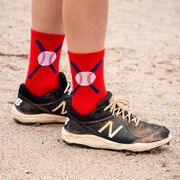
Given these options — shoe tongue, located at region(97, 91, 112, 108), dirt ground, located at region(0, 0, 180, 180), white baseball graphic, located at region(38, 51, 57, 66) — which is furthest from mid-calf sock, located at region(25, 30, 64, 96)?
shoe tongue, located at region(97, 91, 112, 108)

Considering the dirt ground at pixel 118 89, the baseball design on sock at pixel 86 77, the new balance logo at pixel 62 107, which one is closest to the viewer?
the dirt ground at pixel 118 89

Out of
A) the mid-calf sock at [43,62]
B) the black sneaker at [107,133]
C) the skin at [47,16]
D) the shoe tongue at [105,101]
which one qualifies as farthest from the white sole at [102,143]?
the skin at [47,16]

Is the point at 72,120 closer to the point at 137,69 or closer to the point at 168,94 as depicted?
the point at 168,94

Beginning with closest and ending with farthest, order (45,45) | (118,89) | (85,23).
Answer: (85,23) → (45,45) → (118,89)

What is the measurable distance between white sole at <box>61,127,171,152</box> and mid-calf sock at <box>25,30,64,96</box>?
0.25m

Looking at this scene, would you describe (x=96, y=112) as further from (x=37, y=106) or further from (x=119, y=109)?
(x=37, y=106)

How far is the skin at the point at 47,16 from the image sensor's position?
1860 mm

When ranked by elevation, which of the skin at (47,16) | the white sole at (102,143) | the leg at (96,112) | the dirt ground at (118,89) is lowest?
the dirt ground at (118,89)

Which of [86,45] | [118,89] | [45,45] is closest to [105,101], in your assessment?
[86,45]

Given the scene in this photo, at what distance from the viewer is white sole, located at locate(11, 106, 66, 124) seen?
1960 millimetres

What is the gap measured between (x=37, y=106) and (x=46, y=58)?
193 mm

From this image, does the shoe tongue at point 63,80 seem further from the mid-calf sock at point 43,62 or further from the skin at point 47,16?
the skin at point 47,16

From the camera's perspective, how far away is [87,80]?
5.78 ft

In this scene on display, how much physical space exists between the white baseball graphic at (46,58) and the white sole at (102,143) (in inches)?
11.6
